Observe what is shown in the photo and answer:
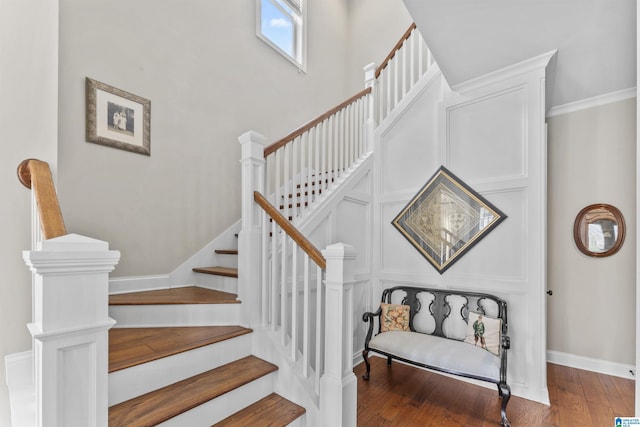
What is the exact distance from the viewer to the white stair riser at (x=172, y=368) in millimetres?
1545

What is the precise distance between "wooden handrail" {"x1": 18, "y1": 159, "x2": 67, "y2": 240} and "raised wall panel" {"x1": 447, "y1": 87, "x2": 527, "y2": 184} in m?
2.93

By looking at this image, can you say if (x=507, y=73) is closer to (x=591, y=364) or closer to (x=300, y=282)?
(x=300, y=282)

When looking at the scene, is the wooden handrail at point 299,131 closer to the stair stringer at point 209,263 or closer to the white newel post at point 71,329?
the stair stringer at point 209,263

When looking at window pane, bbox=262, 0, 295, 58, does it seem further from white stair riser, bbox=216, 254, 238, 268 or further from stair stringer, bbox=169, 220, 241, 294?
white stair riser, bbox=216, 254, 238, 268

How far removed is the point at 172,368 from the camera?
1.75 meters

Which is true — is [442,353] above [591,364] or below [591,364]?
above

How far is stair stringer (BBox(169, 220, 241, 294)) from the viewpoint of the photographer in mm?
2693

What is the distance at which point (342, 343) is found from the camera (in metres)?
1.84

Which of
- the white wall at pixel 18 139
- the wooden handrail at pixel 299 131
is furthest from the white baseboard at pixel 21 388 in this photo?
the wooden handrail at pixel 299 131

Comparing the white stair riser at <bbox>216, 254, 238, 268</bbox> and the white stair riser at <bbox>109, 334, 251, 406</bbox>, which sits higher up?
the white stair riser at <bbox>216, 254, 238, 268</bbox>

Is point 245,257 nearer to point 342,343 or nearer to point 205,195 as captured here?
point 342,343

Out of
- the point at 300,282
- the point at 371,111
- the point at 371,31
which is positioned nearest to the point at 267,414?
the point at 300,282

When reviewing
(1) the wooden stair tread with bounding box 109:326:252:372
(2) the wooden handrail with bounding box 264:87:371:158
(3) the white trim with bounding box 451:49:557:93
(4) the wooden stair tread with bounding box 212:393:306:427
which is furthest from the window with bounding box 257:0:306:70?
(4) the wooden stair tread with bounding box 212:393:306:427

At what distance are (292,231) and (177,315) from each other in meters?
1.07
